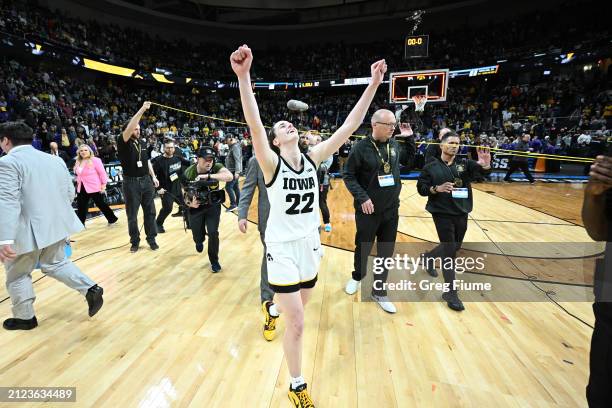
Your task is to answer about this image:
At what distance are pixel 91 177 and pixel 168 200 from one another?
151 cm

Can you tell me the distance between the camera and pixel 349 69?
2334cm

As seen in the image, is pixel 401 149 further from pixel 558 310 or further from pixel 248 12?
pixel 248 12

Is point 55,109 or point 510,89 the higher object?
point 510,89

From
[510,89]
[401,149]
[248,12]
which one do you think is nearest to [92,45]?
[248,12]

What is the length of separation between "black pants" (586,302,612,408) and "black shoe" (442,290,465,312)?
1.81m

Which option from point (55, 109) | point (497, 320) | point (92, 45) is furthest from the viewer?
point (92, 45)

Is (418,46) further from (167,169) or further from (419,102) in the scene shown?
(167,169)

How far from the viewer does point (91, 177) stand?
565cm

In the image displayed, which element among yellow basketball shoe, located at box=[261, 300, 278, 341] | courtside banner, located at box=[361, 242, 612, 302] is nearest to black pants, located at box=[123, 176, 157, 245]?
yellow basketball shoe, located at box=[261, 300, 278, 341]

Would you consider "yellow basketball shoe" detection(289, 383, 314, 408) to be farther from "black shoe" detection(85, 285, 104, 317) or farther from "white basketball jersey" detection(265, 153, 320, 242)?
"black shoe" detection(85, 285, 104, 317)

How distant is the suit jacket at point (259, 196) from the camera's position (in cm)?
274

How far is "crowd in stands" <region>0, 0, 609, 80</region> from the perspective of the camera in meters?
15.5

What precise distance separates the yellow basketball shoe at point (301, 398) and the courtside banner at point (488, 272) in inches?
59.1

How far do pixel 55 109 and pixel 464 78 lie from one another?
76.0 feet
